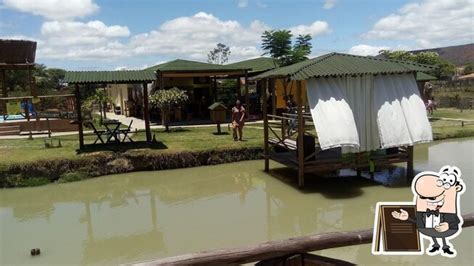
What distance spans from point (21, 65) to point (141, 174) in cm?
1167

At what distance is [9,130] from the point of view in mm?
18719

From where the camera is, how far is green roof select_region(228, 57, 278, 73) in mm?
23214

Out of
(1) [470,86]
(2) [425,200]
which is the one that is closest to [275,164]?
(2) [425,200]

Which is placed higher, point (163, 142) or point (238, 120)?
point (238, 120)

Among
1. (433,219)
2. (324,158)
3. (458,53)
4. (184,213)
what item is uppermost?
(458,53)

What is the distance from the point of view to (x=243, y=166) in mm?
13688

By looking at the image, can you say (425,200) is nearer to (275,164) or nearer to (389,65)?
(389,65)

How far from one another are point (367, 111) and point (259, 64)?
1449 centimetres

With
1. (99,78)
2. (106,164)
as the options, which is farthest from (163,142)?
(99,78)

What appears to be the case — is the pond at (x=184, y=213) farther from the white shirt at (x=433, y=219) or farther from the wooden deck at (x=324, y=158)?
the white shirt at (x=433, y=219)

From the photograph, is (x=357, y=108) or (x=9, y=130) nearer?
(x=357, y=108)

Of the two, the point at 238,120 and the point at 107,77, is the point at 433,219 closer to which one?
the point at 238,120

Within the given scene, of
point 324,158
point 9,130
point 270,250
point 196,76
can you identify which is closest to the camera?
point 270,250

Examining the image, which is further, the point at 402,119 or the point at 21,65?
the point at 21,65
